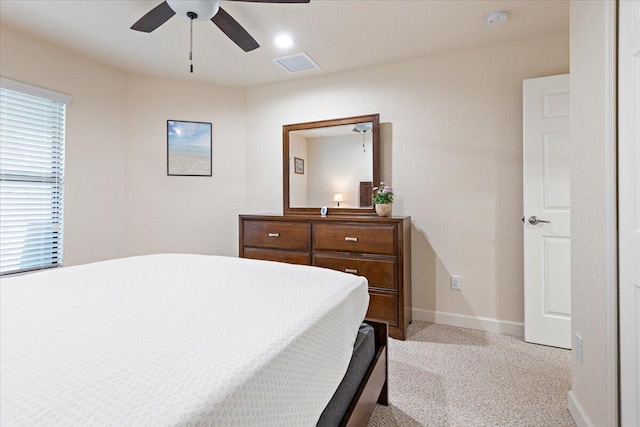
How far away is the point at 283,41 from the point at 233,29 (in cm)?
68

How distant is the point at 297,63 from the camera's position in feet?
10.3

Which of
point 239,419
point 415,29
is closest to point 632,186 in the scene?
point 239,419

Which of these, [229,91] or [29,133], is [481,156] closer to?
[229,91]

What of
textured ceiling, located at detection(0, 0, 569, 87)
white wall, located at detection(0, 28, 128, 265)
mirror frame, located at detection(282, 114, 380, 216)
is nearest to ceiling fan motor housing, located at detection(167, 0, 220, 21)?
textured ceiling, located at detection(0, 0, 569, 87)

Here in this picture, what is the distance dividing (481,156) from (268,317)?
2522 millimetres

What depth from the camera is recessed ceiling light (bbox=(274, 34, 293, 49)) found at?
8.74 feet

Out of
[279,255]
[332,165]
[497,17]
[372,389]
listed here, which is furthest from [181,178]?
[497,17]

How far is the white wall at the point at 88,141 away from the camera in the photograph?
2.72m

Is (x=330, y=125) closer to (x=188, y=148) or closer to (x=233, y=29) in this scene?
(x=233, y=29)

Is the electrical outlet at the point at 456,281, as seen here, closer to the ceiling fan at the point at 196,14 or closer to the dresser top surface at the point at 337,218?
the dresser top surface at the point at 337,218

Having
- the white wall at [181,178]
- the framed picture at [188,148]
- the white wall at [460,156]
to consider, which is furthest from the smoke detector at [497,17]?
the framed picture at [188,148]

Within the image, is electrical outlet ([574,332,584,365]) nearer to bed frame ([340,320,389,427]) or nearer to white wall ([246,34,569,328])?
bed frame ([340,320,389,427])

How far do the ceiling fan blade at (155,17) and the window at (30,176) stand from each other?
1.30 meters

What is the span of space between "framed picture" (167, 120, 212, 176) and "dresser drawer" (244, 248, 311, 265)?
1.14 meters
